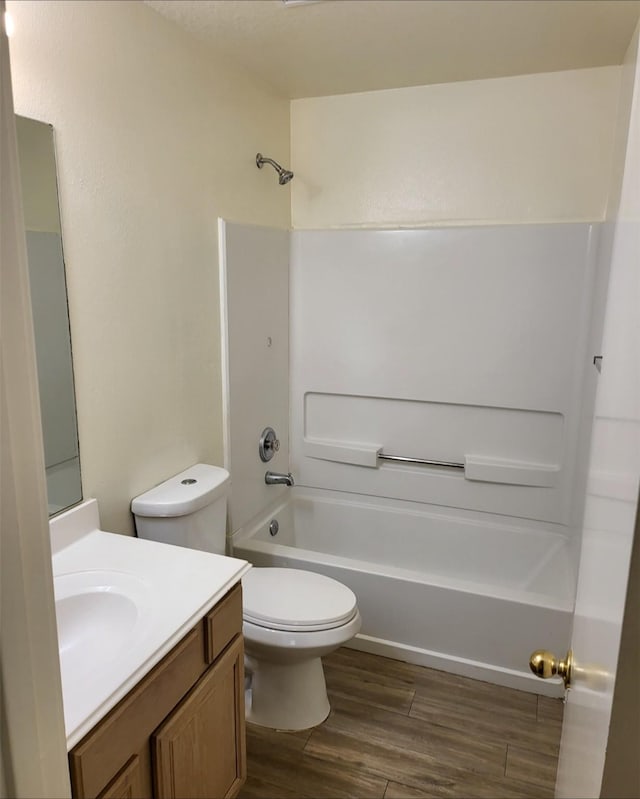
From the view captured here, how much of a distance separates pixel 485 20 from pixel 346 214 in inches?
42.1

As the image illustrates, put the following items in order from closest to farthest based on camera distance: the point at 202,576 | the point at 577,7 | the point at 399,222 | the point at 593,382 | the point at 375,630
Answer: the point at 202,576, the point at 577,7, the point at 593,382, the point at 375,630, the point at 399,222

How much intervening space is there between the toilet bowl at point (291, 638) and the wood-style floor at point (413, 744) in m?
0.07

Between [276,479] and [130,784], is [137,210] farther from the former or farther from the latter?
[130,784]

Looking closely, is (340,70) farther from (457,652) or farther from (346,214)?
(457,652)

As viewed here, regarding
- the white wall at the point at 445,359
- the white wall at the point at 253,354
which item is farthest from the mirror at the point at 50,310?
the white wall at the point at 445,359

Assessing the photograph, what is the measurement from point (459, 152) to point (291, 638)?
213 centimetres

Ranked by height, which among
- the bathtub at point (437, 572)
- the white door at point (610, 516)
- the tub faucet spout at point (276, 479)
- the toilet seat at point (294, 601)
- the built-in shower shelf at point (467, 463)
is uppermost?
the white door at point (610, 516)

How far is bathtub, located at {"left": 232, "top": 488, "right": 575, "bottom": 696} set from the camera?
2.25m

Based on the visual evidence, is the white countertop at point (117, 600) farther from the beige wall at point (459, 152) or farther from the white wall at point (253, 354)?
the beige wall at point (459, 152)

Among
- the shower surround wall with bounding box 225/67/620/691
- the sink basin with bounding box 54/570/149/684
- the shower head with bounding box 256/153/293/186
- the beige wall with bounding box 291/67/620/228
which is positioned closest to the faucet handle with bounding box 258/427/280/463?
the shower surround wall with bounding box 225/67/620/691

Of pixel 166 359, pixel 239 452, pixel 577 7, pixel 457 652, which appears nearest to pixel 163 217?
pixel 166 359

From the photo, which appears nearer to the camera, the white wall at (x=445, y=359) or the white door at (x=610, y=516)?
the white door at (x=610, y=516)

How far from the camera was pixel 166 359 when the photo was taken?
2043 mm

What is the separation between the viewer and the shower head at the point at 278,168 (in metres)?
2.54
